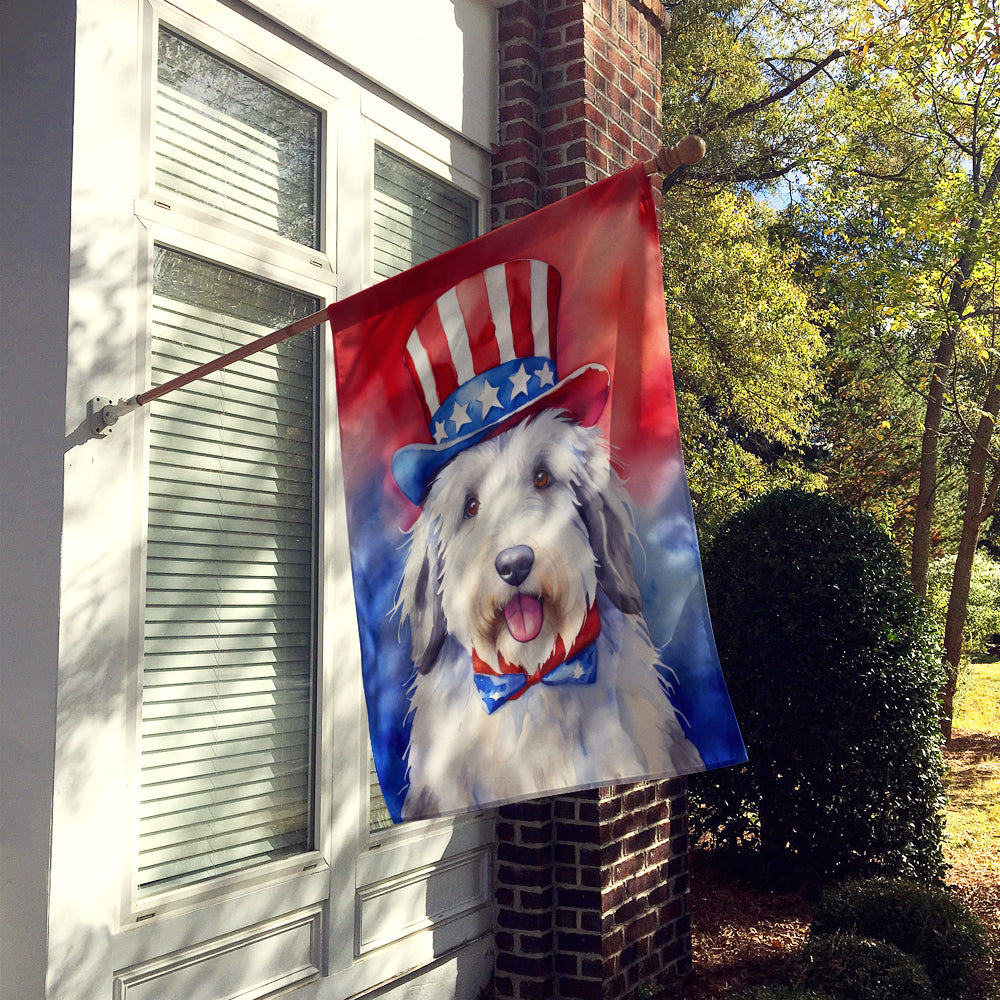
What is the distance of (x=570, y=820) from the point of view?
445 cm

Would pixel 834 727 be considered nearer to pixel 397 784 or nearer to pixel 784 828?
pixel 784 828

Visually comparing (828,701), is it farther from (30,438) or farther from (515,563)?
(30,438)

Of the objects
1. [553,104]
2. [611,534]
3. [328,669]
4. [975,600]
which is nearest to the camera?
[611,534]

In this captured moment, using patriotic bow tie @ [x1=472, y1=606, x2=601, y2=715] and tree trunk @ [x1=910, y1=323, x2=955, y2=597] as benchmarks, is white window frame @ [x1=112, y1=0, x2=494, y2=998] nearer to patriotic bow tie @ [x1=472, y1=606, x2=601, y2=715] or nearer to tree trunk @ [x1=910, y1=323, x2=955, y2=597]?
patriotic bow tie @ [x1=472, y1=606, x2=601, y2=715]

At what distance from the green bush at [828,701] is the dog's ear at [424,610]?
3.98m

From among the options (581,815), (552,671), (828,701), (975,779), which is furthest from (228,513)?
(975,779)

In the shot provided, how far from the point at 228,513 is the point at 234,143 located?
1.31 metres

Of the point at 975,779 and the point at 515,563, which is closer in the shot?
the point at 515,563

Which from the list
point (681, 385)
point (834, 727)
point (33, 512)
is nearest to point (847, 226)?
point (681, 385)

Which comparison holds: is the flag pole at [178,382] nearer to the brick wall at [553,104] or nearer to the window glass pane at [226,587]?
the window glass pane at [226,587]

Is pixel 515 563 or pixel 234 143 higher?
pixel 234 143

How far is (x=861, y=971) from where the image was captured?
13.4 feet

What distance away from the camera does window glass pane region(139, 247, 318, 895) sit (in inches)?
122

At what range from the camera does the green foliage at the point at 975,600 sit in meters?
14.5
